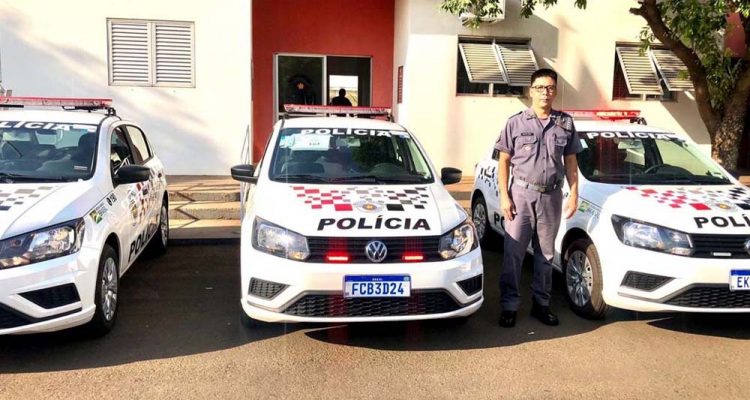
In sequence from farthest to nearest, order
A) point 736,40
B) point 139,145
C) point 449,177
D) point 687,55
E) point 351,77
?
point 351,77, point 736,40, point 687,55, point 139,145, point 449,177

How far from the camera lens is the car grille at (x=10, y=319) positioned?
3676 mm

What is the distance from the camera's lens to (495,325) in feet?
16.0

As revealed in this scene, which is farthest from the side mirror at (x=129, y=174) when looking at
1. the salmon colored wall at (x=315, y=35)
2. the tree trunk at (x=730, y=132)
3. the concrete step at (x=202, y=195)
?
the tree trunk at (x=730, y=132)

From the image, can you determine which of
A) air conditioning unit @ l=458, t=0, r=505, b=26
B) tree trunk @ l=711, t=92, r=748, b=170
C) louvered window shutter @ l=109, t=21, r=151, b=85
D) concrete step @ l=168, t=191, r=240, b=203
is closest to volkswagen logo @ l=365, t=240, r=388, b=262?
concrete step @ l=168, t=191, r=240, b=203

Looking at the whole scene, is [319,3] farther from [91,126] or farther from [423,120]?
[91,126]

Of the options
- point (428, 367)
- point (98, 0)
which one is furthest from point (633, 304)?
point (98, 0)

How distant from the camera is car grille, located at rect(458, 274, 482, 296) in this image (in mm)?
4259

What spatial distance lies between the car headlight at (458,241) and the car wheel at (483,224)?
2.59 metres

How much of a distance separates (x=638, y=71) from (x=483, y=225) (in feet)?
19.6

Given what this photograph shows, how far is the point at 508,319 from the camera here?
4848mm

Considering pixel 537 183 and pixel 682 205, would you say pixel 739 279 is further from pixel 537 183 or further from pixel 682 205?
pixel 537 183

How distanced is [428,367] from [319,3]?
9.58 m

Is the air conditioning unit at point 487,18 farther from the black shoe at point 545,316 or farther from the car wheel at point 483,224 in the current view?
the black shoe at point 545,316

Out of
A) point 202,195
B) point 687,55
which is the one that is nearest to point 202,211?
point 202,195
